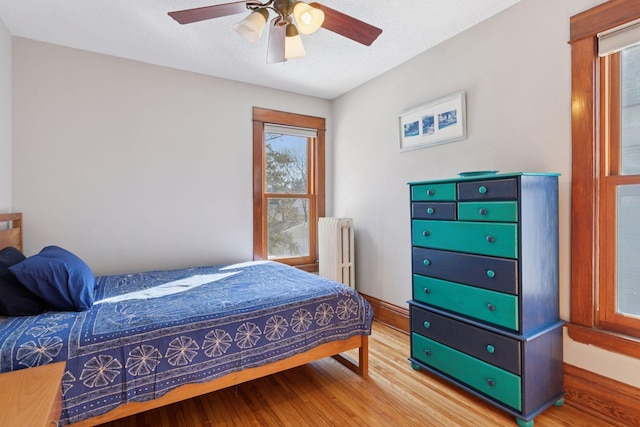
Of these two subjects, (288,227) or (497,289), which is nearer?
(497,289)

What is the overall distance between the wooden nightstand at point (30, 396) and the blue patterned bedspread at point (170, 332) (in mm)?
325

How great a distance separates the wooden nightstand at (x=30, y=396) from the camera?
898 mm

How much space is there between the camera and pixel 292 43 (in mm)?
1958

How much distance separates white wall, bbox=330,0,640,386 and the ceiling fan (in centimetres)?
104

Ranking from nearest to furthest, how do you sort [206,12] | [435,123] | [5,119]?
[206,12], [5,119], [435,123]

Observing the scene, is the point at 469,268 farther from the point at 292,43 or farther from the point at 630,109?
the point at 292,43

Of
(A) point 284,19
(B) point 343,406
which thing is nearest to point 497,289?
(B) point 343,406

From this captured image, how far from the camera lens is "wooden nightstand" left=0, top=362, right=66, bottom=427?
90 cm

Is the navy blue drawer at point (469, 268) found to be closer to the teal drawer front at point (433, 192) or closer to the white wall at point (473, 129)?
the teal drawer front at point (433, 192)

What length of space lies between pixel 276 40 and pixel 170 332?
5.86 feet

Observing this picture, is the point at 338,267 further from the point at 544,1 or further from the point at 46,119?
the point at 46,119

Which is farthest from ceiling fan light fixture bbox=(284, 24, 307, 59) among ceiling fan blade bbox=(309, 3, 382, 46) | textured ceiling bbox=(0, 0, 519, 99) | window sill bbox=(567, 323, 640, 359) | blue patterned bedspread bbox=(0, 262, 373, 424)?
window sill bbox=(567, 323, 640, 359)

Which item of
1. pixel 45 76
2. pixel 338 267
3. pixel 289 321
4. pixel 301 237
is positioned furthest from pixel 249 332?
pixel 45 76

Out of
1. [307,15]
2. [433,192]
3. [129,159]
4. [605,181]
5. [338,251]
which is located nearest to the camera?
[307,15]
